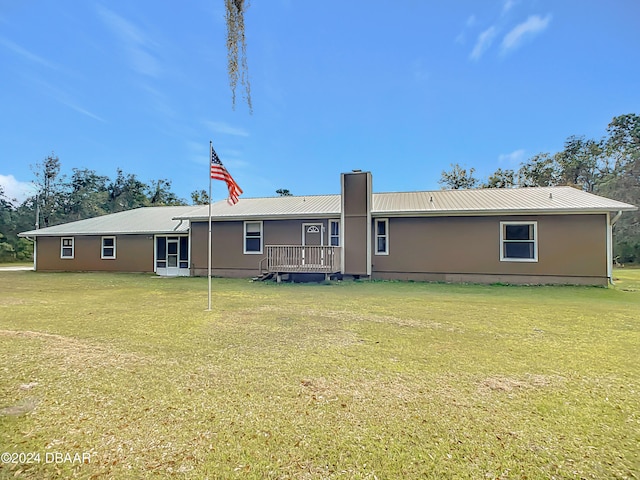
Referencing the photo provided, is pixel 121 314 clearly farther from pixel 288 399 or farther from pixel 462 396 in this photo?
pixel 462 396

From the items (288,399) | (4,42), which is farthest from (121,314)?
(4,42)

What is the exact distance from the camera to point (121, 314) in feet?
22.0

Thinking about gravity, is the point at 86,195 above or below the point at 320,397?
above

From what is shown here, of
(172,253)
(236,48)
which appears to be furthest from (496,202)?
(172,253)

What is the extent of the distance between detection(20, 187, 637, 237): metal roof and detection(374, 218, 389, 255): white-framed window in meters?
0.48

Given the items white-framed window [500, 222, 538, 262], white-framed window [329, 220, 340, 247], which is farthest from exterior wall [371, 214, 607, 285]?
white-framed window [329, 220, 340, 247]

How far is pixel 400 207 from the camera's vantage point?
13.8m

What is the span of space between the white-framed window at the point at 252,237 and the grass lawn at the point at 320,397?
342 inches

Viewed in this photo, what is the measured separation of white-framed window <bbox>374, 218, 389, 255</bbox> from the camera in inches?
534

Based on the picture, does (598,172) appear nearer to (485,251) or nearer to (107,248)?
(485,251)

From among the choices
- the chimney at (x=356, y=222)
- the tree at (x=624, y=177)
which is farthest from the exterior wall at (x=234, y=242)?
the tree at (x=624, y=177)

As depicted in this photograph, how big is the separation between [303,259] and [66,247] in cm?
1474

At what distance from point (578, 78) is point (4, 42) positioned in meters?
26.2

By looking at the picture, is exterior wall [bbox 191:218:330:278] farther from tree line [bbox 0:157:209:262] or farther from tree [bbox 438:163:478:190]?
tree line [bbox 0:157:209:262]
